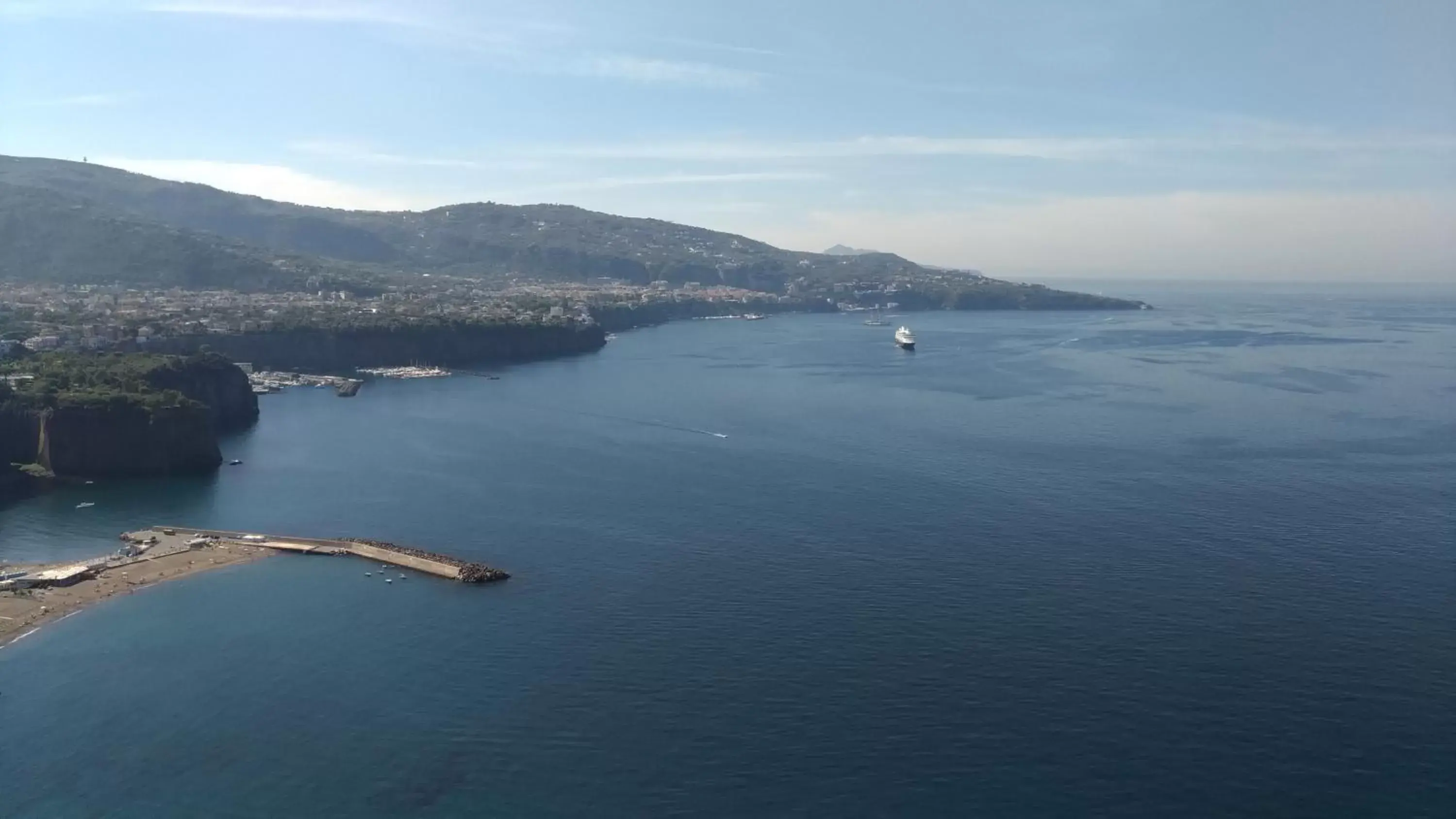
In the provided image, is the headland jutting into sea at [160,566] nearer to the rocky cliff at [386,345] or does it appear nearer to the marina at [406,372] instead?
the rocky cliff at [386,345]

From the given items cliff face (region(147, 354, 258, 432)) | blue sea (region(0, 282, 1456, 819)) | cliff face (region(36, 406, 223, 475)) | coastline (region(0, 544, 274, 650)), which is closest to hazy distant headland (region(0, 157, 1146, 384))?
cliff face (region(147, 354, 258, 432))

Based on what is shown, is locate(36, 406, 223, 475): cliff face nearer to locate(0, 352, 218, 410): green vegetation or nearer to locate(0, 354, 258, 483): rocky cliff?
locate(0, 354, 258, 483): rocky cliff

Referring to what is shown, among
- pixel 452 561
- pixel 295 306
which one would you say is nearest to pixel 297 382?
pixel 295 306

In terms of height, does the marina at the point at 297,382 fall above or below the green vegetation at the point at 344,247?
below

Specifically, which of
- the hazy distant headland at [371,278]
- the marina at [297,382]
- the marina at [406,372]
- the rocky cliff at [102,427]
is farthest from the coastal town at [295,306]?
the rocky cliff at [102,427]

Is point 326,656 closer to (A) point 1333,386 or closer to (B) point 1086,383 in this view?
(B) point 1086,383
